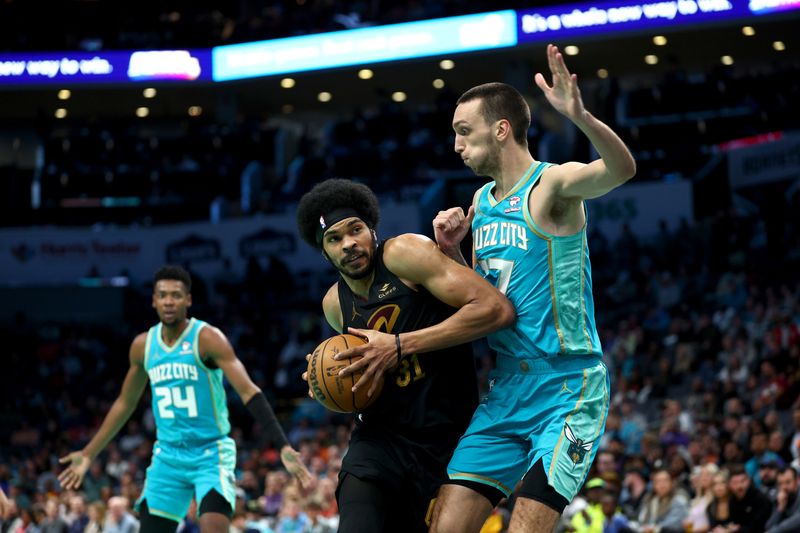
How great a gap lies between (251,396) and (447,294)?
3025 millimetres

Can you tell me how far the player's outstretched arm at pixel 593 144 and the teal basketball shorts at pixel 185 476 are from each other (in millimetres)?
3995

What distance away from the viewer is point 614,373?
17219 millimetres

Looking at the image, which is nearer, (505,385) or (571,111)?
(571,111)

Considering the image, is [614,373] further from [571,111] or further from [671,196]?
[571,111]

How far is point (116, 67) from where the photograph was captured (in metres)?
27.8

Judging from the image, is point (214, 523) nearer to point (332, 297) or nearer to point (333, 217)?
point (332, 297)

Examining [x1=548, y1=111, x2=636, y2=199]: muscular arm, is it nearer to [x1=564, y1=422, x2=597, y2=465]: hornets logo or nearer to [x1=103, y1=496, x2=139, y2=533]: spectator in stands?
[x1=564, y1=422, x2=597, y2=465]: hornets logo

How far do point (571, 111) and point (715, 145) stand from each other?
732 inches

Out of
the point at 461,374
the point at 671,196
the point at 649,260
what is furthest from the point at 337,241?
the point at 671,196

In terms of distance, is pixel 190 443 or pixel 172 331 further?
pixel 172 331

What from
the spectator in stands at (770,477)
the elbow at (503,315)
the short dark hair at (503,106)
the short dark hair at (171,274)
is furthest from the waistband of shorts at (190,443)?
the spectator in stands at (770,477)

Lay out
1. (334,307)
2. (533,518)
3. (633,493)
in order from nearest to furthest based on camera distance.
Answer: (533,518) → (334,307) → (633,493)

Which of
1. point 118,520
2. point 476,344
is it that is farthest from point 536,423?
point 476,344

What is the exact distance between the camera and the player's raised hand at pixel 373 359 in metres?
5.09
